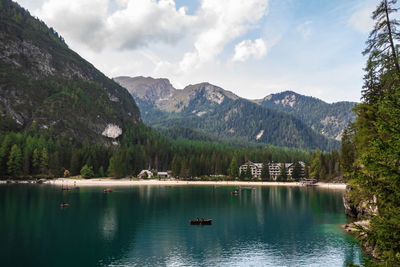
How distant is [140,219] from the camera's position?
75.9 m

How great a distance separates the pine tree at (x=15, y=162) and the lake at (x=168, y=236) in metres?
86.7

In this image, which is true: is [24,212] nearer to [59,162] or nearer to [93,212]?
[93,212]

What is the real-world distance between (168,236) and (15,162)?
149513 mm

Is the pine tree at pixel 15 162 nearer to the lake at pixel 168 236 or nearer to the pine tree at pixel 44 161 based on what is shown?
the pine tree at pixel 44 161

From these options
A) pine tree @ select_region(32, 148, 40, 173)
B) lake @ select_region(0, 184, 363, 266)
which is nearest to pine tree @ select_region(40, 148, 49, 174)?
pine tree @ select_region(32, 148, 40, 173)

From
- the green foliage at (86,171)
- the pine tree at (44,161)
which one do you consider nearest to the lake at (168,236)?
the green foliage at (86,171)

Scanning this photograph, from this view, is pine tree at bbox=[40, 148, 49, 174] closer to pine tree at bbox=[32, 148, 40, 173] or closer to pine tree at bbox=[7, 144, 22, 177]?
pine tree at bbox=[32, 148, 40, 173]

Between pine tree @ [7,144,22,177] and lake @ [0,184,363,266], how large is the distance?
86747 millimetres

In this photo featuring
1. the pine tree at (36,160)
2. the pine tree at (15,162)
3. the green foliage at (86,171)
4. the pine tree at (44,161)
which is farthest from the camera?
the green foliage at (86,171)

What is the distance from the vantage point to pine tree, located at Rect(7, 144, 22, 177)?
16925cm

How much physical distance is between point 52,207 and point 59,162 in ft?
382

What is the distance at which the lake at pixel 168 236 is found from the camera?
4522 cm

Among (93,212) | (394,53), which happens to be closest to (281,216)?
(93,212)

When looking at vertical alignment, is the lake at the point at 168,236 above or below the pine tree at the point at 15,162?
below
